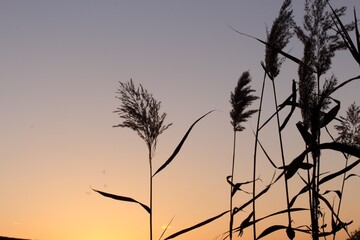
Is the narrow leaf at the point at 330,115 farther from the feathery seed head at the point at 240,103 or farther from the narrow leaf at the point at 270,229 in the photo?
the feathery seed head at the point at 240,103

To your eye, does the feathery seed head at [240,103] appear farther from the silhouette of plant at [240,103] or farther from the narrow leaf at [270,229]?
the narrow leaf at [270,229]

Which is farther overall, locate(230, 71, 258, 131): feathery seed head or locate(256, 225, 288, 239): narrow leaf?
locate(230, 71, 258, 131): feathery seed head

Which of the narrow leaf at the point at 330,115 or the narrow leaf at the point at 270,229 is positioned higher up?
the narrow leaf at the point at 330,115

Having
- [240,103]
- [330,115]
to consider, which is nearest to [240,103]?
[240,103]

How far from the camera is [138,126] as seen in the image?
4242 millimetres

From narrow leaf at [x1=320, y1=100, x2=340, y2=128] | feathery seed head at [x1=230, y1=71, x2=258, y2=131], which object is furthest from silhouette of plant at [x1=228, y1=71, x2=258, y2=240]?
narrow leaf at [x1=320, y1=100, x2=340, y2=128]

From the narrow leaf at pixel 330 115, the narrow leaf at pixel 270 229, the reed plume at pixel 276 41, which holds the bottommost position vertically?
the narrow leaf at pixel 270 229

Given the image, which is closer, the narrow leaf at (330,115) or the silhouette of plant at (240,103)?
the narrow leaf at (330,115)

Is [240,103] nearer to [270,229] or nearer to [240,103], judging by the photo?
[240,103]

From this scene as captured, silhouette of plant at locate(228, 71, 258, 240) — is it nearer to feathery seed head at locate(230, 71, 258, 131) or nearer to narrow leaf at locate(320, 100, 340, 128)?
feathery seed head at locate(230, 71, 258, 131)

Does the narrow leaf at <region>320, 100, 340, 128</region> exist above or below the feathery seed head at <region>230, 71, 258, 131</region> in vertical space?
below

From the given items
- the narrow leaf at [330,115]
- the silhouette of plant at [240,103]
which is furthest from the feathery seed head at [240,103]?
the narrow leaf at [330,115]

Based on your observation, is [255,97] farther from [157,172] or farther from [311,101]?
[157,172]

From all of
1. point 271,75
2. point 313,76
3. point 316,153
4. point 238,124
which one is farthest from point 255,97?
point 316,153
